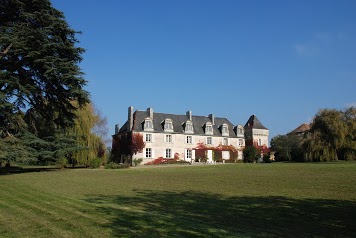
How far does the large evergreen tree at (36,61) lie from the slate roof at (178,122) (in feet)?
65.7

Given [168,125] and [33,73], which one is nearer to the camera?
[33,73]

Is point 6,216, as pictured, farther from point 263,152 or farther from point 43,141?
point 263,152

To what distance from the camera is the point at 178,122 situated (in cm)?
4716

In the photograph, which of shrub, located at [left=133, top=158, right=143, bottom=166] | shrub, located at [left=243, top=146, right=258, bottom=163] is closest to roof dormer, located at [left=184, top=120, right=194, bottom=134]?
shrub, located at [left=243, top=146, right=258, bottom=163]

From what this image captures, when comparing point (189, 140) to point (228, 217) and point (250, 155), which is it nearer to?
point (250, 155)

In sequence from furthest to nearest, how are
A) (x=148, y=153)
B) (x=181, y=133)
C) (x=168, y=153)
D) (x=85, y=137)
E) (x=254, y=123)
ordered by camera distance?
(x=254, y=123) < (x=181, y=133) < (x=168, y=153) < (x=148, y=153) < (x=85, y=137)

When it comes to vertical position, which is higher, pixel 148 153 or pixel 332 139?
pixel 332 139

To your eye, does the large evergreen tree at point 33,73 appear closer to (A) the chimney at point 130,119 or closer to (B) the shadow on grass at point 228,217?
(B) the shadow on grass at point 228,217

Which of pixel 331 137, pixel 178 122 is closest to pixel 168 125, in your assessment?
pixel 178 122

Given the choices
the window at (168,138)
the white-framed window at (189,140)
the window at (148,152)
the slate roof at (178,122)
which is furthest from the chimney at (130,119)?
the white-framed window at (189,140)

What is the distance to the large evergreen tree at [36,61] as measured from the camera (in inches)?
831

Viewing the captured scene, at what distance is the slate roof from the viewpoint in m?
44.3

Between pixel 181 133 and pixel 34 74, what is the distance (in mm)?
25643

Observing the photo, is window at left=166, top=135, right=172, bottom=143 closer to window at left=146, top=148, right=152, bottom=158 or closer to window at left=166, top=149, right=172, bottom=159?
window at left=166, top=149, right=172, bottom=159
